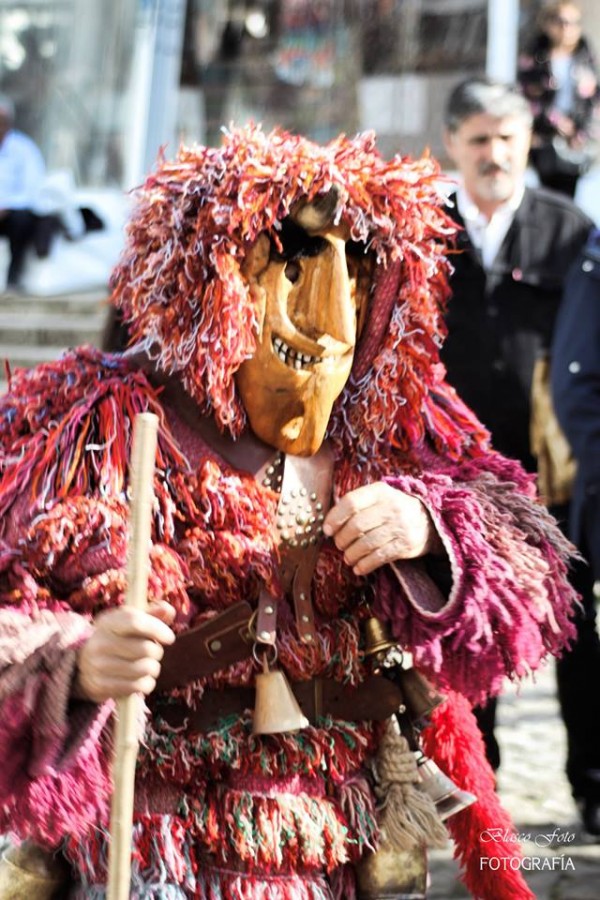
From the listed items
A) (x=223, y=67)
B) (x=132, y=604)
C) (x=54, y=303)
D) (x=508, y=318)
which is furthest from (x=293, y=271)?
(x=223, y=67)

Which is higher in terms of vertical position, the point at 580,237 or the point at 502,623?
the point at 580,237

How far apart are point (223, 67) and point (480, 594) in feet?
34.9

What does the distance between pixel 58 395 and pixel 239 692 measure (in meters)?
0.57

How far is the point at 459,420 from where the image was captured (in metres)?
2.42

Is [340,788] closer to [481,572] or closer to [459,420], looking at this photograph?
[481,572]

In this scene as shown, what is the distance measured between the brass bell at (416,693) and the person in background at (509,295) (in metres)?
1.69

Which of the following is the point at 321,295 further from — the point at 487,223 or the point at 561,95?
the point at 561,95

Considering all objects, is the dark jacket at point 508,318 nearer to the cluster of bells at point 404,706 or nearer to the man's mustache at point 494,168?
the man's mustache at point 494,168

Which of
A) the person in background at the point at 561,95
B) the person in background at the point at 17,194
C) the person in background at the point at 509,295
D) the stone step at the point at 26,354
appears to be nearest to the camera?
the person in background at the point at 509,295

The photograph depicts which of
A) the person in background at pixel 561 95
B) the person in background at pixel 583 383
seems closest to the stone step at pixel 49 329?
the person in background at pixel 561 95

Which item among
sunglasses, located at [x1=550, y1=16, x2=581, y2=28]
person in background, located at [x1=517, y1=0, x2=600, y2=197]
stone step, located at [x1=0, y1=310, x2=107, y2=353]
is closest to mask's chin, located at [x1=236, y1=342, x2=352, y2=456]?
person in background, located at [x1=517, y1=0, x2=600, y2=197]

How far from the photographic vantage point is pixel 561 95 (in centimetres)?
719

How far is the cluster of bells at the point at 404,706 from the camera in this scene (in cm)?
213

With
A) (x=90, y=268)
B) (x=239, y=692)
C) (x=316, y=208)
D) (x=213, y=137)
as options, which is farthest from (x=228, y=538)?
(x=213, y=137)
